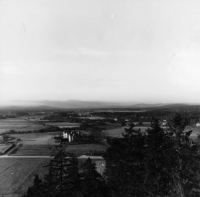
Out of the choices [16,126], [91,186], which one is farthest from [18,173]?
[16,126]

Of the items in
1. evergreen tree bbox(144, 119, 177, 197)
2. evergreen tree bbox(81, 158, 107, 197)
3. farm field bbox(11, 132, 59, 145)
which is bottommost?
farm field bbox(11, 132, 59, 145)

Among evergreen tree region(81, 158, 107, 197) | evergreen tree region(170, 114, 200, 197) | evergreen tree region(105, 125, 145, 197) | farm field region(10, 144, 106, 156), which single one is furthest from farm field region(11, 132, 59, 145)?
evergreen tree region(170, 114, 200, 197)

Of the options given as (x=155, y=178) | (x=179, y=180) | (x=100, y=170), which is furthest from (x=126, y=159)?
(x=100, y=170)

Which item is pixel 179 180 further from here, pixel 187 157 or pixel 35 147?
pixel 35 147

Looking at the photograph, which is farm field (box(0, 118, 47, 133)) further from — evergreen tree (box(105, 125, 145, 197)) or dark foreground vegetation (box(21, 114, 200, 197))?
evergreen tree (box(105, 125, 145, 197))

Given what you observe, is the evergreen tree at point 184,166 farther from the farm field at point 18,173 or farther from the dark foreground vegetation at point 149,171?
the farm field at point 18,173

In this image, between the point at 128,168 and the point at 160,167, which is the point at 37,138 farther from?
the point at 160,167
